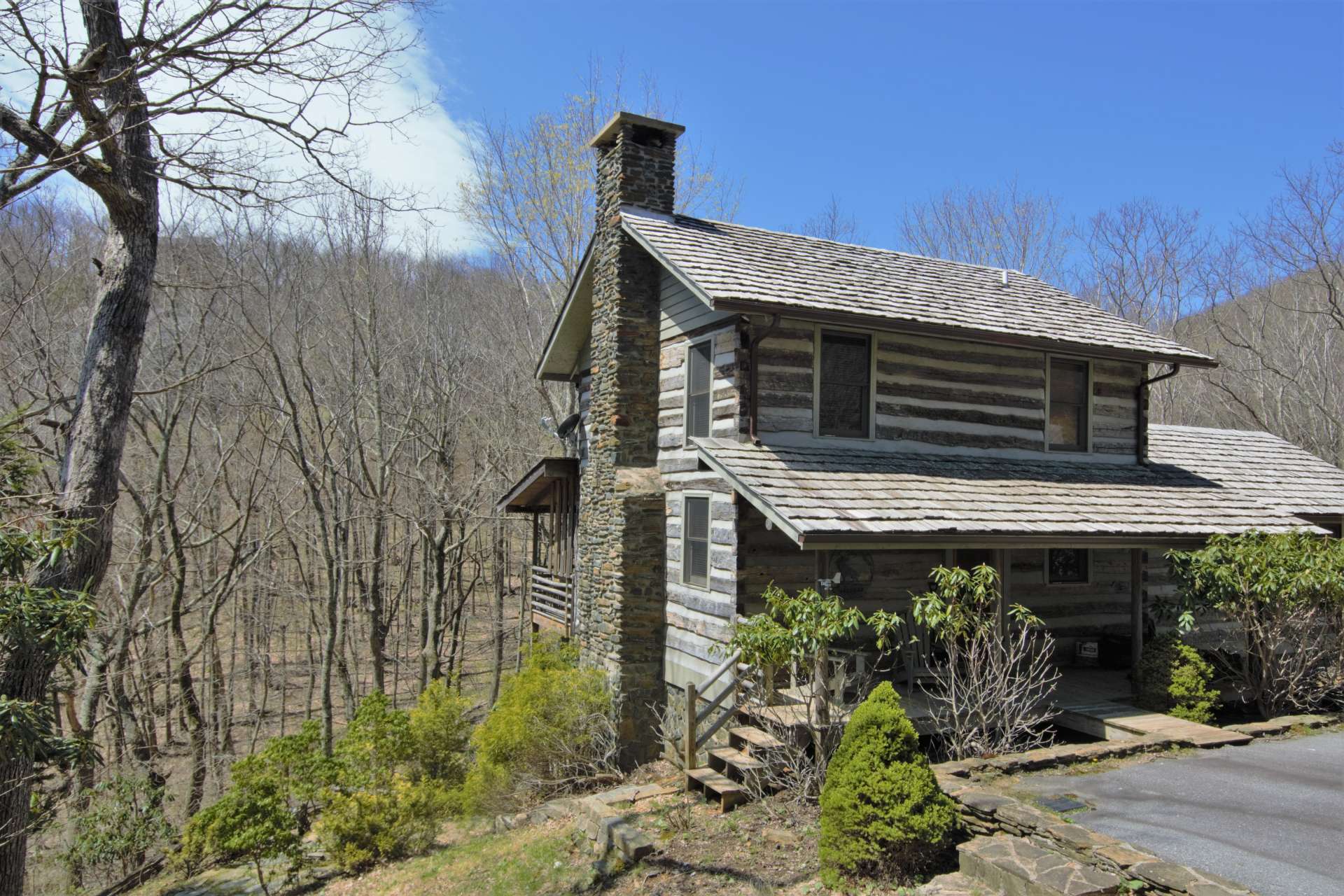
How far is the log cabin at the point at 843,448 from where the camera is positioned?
11.0 metres

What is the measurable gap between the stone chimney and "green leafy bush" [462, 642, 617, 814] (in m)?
0.53

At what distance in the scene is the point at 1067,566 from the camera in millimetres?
13438

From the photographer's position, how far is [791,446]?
11516 millimetres

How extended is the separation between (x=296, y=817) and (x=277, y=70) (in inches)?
395

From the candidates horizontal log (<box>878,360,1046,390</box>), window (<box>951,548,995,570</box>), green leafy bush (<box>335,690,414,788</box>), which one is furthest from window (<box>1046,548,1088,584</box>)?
green leafy bush (<box>335,690,414,788</box>)

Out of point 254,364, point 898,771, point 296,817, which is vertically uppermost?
point 254,364

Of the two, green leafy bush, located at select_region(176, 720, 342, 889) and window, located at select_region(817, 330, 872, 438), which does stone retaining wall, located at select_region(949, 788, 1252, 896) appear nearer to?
window, located at select_region(817, 330, 872, 438)

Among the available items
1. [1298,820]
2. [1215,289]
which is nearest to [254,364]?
[1298,820]

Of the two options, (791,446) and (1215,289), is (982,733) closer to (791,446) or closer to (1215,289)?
(791,446)

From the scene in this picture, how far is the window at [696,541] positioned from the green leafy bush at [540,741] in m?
2.41

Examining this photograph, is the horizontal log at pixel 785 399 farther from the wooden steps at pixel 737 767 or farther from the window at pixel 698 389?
the wooden steps at pixel 737 767

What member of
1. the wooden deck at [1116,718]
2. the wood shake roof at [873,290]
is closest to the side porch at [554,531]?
the wood shake roof at [873,290]

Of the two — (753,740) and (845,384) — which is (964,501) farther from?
(753,740)

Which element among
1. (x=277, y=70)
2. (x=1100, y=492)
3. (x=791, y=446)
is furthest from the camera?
(x=1100, y=492)
